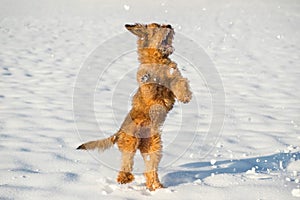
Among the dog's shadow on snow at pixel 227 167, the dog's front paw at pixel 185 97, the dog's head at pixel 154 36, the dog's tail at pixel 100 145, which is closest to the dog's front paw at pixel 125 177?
the dog's tail at pixel 100 145

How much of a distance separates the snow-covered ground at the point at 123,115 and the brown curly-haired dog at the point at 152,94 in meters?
0.52

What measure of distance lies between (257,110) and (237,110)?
413 millimetres

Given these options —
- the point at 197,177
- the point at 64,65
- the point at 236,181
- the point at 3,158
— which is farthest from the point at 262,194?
the point at 64,65

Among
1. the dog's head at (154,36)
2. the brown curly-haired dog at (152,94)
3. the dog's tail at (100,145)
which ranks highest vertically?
the dog's head at (154,36)

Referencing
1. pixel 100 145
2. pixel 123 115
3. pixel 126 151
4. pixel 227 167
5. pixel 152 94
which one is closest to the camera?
pixel 152 94

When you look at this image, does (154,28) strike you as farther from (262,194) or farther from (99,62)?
(99,62)

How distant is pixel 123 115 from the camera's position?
6738 millimetres

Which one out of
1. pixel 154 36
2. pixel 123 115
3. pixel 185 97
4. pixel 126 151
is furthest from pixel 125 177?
pixel 123 115

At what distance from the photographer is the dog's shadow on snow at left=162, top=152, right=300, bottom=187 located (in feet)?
13.2

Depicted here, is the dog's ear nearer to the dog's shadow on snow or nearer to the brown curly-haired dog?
the brown curly-haired dog

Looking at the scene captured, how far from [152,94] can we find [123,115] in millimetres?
3508

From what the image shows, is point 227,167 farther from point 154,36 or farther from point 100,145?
point 154,36

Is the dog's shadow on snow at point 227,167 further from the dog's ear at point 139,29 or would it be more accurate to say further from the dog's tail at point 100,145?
the dog's ear at point 139,29

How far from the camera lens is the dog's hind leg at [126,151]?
3371 millimetres
